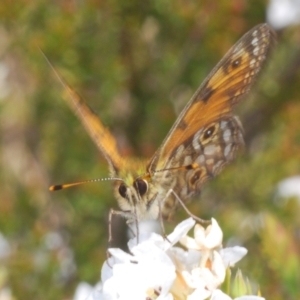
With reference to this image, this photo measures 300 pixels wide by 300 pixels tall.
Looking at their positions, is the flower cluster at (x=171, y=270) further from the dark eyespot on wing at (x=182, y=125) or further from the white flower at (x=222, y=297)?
the dark eyespot on wing at (x=182, y=125)

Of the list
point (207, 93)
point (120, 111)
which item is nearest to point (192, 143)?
point (207, 93)

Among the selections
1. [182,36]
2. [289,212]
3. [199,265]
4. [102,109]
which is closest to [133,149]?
[102,109]

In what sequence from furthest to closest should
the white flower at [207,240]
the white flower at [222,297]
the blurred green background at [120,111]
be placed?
the blurred green background at [120,111] < the white flower at [207,240] < the white flower at [222,297]

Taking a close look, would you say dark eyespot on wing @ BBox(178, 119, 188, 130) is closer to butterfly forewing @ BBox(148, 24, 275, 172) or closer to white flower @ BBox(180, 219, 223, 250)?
butterfly forewing @ BBox(148, 24, 275, 172)

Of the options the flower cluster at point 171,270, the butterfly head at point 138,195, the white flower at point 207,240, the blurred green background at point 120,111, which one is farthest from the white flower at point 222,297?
the blurred green background at point 120,111

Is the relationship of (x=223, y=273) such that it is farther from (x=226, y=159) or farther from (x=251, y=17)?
(x=251, y=17)

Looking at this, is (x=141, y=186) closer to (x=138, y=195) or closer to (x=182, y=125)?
(x=138, y=195)
